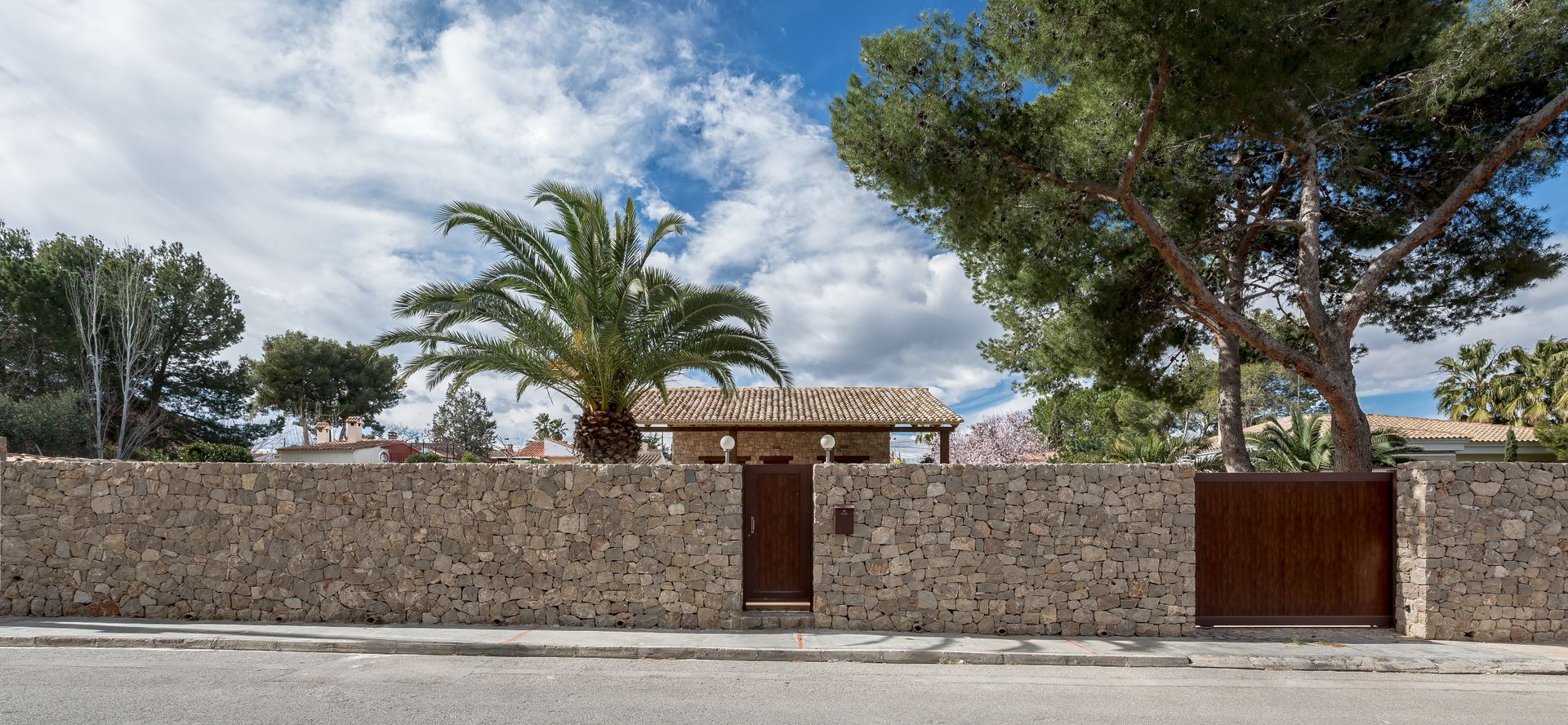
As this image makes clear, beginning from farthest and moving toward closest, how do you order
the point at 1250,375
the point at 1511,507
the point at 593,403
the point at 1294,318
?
the point at 1250,375 < the point at 1294,318 < the point at 593,403 < the point at 1511,507

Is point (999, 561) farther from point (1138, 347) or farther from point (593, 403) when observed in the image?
point (1138, 347)

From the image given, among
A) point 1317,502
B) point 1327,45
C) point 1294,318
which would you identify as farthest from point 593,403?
point 1294,318

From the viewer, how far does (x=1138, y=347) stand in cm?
1477

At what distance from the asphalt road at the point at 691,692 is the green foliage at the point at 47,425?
2371 centimetres

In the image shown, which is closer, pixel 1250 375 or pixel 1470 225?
pixel 1470 225

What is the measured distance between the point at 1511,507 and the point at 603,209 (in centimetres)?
1262

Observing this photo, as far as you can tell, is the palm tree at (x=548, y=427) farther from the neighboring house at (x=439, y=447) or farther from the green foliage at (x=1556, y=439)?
the green foliage at (x=1556, y=439)

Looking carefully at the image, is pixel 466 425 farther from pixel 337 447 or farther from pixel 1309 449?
pixel 1309 449

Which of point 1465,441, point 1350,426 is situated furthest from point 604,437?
point 1465,441

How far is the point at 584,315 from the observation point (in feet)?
37.5

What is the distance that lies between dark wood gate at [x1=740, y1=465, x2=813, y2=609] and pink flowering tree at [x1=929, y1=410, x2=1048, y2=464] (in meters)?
32.1

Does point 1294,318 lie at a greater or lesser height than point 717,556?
greater

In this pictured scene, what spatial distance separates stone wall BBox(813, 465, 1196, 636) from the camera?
350 inches

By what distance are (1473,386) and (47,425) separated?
57.9 metres
